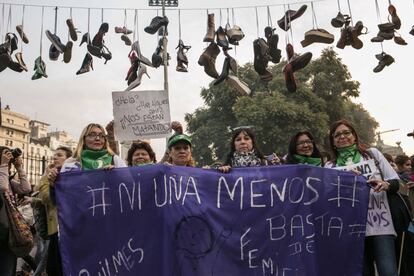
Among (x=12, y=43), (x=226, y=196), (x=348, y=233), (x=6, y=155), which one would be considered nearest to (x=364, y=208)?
(x=348, y=233)

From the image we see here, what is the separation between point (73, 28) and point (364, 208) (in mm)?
6737

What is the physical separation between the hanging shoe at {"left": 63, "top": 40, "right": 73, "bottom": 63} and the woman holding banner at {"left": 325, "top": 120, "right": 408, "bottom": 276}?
6.09m

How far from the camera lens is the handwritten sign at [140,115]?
6.04 meters

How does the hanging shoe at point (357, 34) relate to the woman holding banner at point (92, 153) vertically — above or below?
above

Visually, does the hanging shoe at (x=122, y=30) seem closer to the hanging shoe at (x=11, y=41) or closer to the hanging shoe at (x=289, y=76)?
the hanging shoe at (x=11, y=41)

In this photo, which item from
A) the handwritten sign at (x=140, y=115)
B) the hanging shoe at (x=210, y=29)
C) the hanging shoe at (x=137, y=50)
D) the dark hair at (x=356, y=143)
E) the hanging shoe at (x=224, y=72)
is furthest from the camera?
the hanging shoe at (x=137, y=50)

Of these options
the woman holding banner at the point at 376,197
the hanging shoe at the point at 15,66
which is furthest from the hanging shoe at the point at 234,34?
the woman holding banner at the point at 376,197

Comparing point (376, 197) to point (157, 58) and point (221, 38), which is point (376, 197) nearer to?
point (221, 38)

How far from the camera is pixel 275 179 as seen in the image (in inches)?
142

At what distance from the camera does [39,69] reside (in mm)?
8539

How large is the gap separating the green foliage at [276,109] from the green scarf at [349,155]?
19.2 metres

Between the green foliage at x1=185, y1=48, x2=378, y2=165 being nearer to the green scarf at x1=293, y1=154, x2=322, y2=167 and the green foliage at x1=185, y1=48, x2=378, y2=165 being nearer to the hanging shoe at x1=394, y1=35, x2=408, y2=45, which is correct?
the hanging shoe at x1=394, y1=35, x2=408, y2=45

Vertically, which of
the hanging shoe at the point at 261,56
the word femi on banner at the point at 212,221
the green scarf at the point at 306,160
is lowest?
the word femi on banner at the point at 212,221

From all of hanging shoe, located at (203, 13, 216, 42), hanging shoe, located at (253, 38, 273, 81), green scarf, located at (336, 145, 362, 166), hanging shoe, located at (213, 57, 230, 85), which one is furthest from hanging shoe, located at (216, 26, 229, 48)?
green scarf, located at (336, 145, 362, 166)
